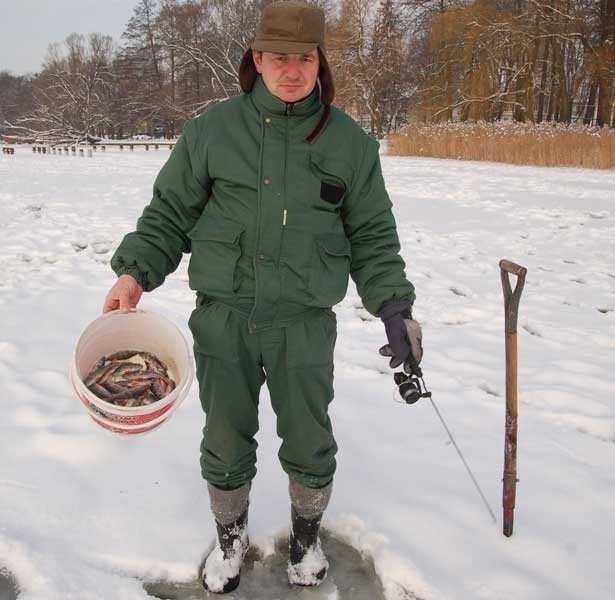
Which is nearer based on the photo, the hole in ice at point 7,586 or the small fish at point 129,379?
the hole in ice at point 7,586

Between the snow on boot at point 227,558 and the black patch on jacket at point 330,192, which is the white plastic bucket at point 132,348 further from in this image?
the black patch on jacket at point 330,192

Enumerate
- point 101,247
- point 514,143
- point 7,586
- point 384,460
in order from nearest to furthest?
point 7,586 < point 384,460 < point 101,247 < point 514,143

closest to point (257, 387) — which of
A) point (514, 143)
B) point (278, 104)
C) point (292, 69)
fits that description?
point (278, 104)

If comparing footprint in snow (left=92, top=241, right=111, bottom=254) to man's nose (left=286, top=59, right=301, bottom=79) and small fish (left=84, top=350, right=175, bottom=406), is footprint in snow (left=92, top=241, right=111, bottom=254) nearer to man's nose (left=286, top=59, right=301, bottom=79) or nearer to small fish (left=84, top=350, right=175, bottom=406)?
small fish (left=84, top=350, right=175, bottom=406)

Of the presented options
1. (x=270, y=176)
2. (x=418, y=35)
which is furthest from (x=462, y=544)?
(x=418, y=35)

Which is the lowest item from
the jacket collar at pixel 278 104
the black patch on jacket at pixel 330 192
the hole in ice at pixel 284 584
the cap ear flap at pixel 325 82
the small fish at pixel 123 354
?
the hole in ice at pixel 284 584

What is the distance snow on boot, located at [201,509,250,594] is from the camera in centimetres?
184

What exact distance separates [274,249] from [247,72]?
0.59 meters

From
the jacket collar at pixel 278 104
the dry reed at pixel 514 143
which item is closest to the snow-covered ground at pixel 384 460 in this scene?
the jacket collar at pixel 278 104

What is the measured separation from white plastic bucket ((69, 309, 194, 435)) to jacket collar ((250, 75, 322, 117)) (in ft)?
2.60

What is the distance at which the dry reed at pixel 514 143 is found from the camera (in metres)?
13.4

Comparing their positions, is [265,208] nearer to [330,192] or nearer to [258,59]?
[330,192]

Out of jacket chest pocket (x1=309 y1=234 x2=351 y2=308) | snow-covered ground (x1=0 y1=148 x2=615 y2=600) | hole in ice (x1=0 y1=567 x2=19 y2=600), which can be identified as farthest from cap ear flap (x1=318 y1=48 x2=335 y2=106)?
hole in ice (x1=0 y1=567 x2=19 y2=600)

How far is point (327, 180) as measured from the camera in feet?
5.51
